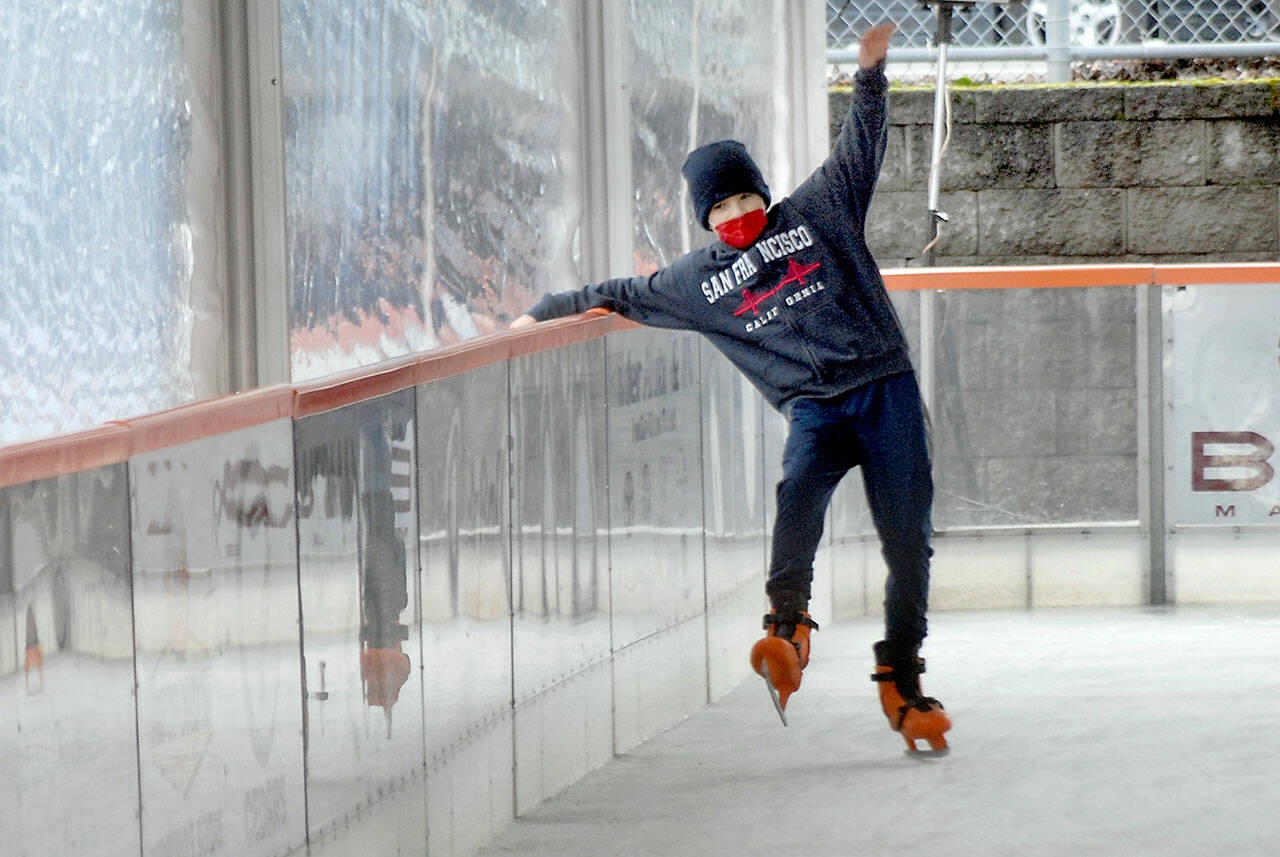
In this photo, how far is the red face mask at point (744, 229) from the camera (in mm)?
4637

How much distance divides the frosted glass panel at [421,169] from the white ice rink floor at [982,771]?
117 centimetres

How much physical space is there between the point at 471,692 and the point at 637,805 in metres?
0.70

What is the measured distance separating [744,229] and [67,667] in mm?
2852

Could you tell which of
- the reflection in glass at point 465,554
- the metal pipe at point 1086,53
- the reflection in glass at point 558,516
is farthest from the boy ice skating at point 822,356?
the metal pipe at point 1086,53

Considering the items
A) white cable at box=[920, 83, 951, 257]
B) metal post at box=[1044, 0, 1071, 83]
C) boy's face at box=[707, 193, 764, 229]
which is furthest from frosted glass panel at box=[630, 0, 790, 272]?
metal post at box=[1044, 0, 1071, 83]

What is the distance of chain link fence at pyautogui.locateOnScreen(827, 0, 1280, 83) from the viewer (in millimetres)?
9250

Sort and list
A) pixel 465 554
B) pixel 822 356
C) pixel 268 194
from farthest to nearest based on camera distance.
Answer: pixel 822 356, pixel 465 554, pixel 268 194

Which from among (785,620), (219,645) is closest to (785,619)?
(785,620)

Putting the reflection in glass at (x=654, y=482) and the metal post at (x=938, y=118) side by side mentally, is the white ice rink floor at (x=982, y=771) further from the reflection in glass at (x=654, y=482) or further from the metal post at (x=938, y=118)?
the metal post at (x=938, y=118)

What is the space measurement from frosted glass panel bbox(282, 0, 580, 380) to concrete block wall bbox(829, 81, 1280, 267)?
4025mm

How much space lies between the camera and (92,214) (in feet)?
10.2

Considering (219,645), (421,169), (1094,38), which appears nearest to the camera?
(219,645)

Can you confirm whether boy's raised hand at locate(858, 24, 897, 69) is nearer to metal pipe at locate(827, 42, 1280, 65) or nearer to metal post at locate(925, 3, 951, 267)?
metal post at locate(925, 3, 951, 267)

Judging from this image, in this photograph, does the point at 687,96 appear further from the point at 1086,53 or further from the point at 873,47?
the point at 1086,53
